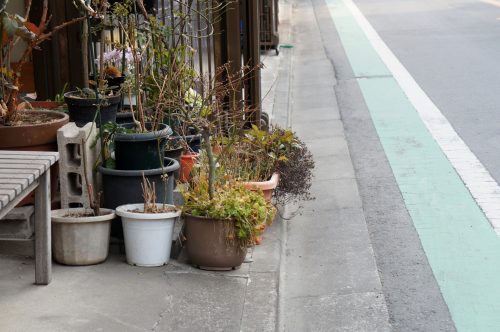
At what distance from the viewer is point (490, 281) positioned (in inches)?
233

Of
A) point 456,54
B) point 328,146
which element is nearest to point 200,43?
point 328,146

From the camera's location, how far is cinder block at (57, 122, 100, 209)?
5938 millimetres

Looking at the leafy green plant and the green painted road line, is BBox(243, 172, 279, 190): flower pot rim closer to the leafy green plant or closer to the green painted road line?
the leafy green plant

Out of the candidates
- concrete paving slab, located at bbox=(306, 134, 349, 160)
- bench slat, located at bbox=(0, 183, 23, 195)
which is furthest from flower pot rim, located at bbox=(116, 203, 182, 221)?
concrete paving slab, located at bbox=(306, 134, 349, 160)

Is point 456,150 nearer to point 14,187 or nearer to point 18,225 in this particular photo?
point 18,225

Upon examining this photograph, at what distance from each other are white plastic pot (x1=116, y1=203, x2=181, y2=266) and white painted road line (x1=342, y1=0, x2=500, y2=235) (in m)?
2.63

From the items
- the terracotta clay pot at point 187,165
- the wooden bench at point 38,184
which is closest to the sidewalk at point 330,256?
the terracotta clay pot at point 187,165

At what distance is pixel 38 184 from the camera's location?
5148 millimetres

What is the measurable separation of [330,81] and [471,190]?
23.7ft

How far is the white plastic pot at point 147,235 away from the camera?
18.6ft

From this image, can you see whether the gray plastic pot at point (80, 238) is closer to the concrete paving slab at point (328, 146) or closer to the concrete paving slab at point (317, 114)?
the concrete paving slab at point (328, 146)

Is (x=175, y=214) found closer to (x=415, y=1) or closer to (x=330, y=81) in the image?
(x=330, y=81)

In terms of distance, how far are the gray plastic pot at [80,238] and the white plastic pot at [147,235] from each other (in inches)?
5.1

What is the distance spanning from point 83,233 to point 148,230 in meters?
0.40
